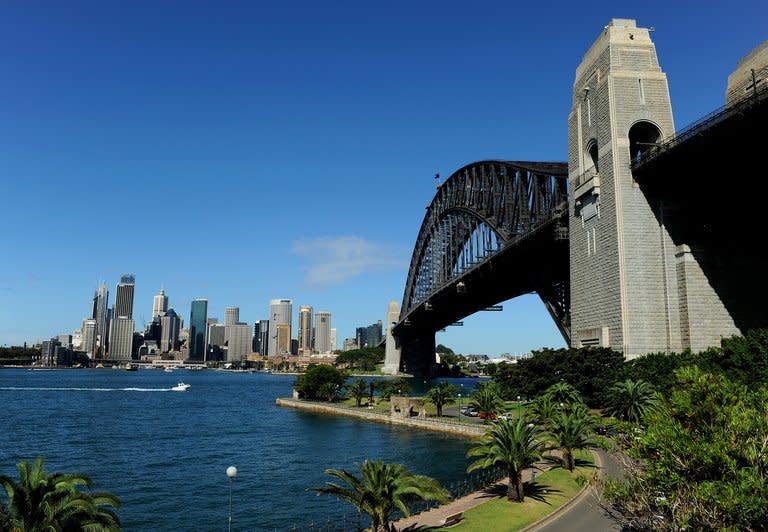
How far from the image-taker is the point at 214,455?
58750mm

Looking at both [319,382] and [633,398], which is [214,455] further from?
[319,382]

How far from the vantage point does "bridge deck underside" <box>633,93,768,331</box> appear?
5122cm

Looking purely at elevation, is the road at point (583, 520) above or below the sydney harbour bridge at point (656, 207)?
below

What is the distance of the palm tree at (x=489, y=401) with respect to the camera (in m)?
64.2

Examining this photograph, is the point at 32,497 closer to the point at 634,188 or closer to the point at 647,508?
the point at 647,508

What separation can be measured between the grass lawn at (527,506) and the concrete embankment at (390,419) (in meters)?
27.7

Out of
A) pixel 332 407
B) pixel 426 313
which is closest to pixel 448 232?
pixel 426 313

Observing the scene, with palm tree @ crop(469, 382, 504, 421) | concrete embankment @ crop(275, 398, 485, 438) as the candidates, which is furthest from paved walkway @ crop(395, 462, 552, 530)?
palm tree @ crop(469, 382, 504, 421)

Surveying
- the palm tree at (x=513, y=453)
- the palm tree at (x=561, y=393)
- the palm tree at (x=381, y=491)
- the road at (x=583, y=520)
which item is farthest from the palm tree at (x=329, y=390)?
the palm tree at (x=381, y=491)

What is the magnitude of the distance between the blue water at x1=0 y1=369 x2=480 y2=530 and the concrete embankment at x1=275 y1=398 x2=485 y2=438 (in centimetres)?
173

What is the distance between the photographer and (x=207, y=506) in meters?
39.1

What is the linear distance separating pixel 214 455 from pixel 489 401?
29.2 metres

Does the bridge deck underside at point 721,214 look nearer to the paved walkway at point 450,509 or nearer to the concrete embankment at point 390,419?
the concrete embankment at point 390,419

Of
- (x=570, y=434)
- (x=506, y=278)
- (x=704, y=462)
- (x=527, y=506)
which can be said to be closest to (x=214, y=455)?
(x=570, y=434)
